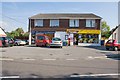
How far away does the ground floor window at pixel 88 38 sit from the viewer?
45.7 meters

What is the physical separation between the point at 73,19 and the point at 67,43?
6871 millimetres

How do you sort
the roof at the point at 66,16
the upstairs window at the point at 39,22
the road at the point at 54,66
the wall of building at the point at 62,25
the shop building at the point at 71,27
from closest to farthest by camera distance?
1. the road at the point at 54,66
2. the shop building at the point at 71,27
3. the wall of building at the point at 62,25
4. the roof at the point at 66,16
5. the upstairs window at the point at 39,22

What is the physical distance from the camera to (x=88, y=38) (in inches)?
1811

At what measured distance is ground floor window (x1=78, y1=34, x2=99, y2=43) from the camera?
45.7 metres

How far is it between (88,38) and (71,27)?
413 centimetres

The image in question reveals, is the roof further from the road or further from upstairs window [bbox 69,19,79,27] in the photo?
the road

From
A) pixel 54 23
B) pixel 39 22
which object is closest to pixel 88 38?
pixel 54 23

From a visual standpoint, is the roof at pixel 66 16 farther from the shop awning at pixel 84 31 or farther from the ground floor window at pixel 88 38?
the ground floor window at pixel 88 38

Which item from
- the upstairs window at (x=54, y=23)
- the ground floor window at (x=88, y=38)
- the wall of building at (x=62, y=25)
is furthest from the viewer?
the upstairs window at (x=54, y=23)

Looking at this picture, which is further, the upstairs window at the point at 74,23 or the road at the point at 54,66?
the upstairs window at the point at 74,23

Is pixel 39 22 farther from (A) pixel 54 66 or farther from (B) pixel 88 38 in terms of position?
(A) pixel 54 66

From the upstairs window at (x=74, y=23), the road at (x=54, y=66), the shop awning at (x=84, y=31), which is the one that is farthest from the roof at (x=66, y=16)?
the road at (x=54, y=66)

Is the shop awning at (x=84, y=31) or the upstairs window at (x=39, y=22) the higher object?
the upstairs window at (x=39, y=22)

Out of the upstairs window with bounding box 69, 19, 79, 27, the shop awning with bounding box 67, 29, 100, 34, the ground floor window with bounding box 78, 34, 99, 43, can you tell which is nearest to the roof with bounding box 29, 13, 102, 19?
the upstairs window with bounding box 69, 19, 79, 27
